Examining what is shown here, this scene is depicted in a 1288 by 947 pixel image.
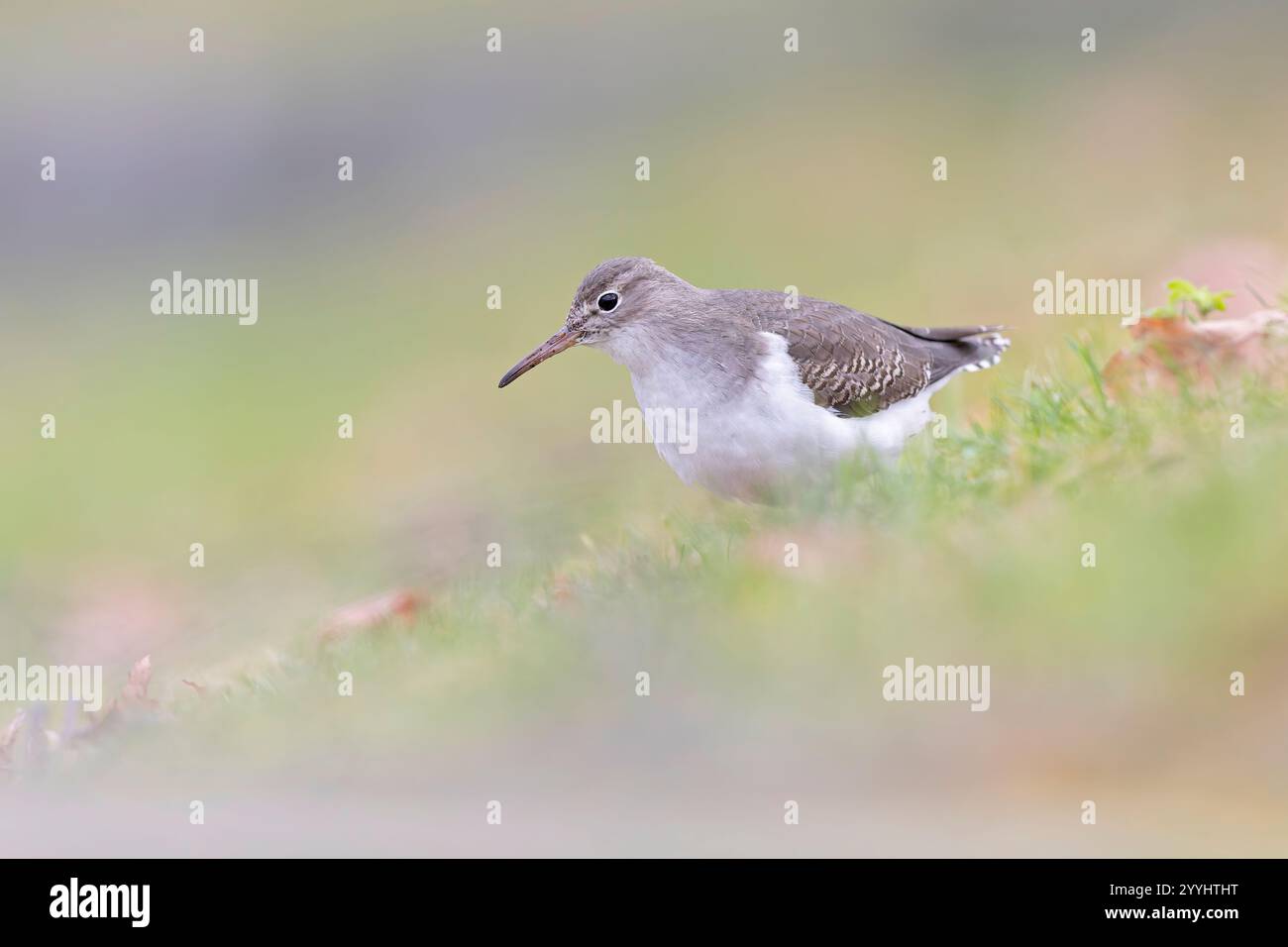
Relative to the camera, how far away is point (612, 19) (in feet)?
125

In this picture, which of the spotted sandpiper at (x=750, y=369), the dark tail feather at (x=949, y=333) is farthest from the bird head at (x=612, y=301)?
the dark tail feather at (x=949, y=333)

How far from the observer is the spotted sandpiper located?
9172 mm

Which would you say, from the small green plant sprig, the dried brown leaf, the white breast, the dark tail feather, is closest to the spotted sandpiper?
the white breast

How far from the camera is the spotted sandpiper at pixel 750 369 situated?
9172 mm

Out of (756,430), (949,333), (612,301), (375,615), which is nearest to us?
(756,430)

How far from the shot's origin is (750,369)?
9352mm

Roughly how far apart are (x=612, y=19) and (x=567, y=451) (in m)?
21.4

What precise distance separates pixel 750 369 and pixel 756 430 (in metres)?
0.44

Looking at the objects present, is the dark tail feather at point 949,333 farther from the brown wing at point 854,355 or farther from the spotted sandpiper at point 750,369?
the spotted sandpiper at point 750,369

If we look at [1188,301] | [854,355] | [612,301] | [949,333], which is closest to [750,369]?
[854,355]

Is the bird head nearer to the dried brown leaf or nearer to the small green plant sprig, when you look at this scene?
the dried brown leaf

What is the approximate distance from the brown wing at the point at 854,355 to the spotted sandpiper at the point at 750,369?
0.01 metres

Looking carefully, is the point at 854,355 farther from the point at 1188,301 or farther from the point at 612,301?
the point at 1188,301

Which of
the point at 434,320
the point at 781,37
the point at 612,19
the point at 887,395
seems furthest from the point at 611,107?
the point at 887,395
